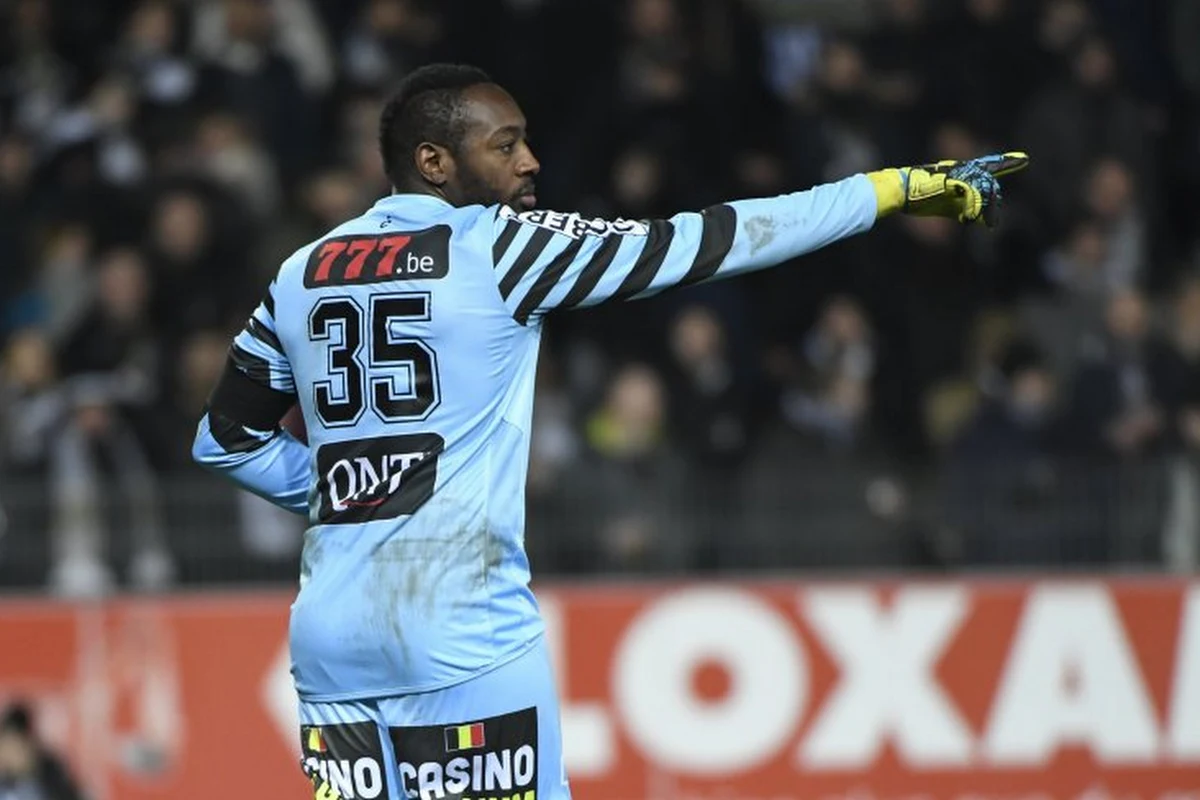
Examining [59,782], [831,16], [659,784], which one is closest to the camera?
[59,782]

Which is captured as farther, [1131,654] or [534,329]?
[1131,654]

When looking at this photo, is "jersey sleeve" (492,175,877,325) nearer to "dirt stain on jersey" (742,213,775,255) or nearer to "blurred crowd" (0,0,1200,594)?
"dirt stain on jersey" (742,213,775,255)

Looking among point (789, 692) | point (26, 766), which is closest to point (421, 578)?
point (26, 766)

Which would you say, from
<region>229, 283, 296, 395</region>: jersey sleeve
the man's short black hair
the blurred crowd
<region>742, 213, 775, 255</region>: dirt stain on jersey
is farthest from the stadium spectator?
<region>742, 213, 775, 255</region>: dirt stain on jersey

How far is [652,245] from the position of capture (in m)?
5.21

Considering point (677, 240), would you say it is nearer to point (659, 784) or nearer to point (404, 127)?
point (404, 127)

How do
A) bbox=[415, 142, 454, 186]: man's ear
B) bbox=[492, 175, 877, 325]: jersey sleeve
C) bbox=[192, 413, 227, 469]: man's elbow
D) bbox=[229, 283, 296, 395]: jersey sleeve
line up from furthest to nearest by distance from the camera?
bbox=[192, 413, 227, 469]: man's elbow → bbox=[229, 283, 296, 395]: jersey sleeve → bbox=[415, 142, 454, 186]: man's ear → bbox=[492, 175, 877, 325]: jersey sleeve

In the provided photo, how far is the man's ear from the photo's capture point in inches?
208

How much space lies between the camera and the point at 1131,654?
36.7 feet

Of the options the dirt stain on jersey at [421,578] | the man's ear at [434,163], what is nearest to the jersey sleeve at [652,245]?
the man's ear at [434,163]

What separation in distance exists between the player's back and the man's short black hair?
13 centimetres

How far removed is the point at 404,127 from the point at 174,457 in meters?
5.79

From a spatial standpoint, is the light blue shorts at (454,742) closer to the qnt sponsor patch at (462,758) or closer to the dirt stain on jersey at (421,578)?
the qnt sponsor patch at (462,758)

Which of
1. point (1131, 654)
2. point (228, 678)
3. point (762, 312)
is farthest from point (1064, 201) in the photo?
point (228, 678)
